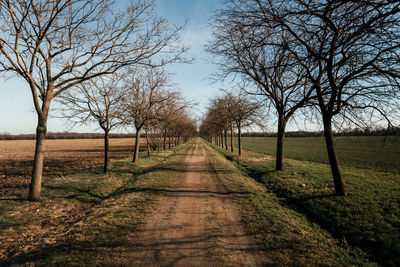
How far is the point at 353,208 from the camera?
686cm

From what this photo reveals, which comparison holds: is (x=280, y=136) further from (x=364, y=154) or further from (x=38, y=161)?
(x=364, y=154)

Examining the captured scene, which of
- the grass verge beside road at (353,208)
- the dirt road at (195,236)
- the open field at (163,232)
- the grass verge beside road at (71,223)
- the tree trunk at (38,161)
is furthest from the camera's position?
the tree trunk at (38,161)

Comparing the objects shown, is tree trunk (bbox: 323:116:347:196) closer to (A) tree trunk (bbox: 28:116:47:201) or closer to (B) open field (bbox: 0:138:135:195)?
(A) tree trunk (bbox: 28:116:47:201)

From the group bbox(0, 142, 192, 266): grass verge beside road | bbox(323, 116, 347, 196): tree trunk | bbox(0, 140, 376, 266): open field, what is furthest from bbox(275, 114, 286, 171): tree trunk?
bbox(0, 142, 192, 266): grass verge beside road

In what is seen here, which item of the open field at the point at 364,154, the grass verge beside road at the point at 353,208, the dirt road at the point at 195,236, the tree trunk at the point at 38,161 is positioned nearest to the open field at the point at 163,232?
the dirt road at the point at 195,236

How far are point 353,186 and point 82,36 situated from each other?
1499 cm

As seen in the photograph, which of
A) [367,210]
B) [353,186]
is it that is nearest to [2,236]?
[367,210]

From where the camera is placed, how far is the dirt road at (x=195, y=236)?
12.9 ft

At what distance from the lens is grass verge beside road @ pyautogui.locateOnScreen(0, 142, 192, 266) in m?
4.18

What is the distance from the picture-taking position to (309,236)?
509 centimetres

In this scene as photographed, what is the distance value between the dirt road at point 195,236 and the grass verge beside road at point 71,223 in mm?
589

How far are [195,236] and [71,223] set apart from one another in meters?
4.49

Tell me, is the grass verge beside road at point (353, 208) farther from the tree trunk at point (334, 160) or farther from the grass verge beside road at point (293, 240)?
the grass verge beside road at point (293, 240)

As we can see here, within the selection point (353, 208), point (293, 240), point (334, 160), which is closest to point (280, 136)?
point (334, 160)
